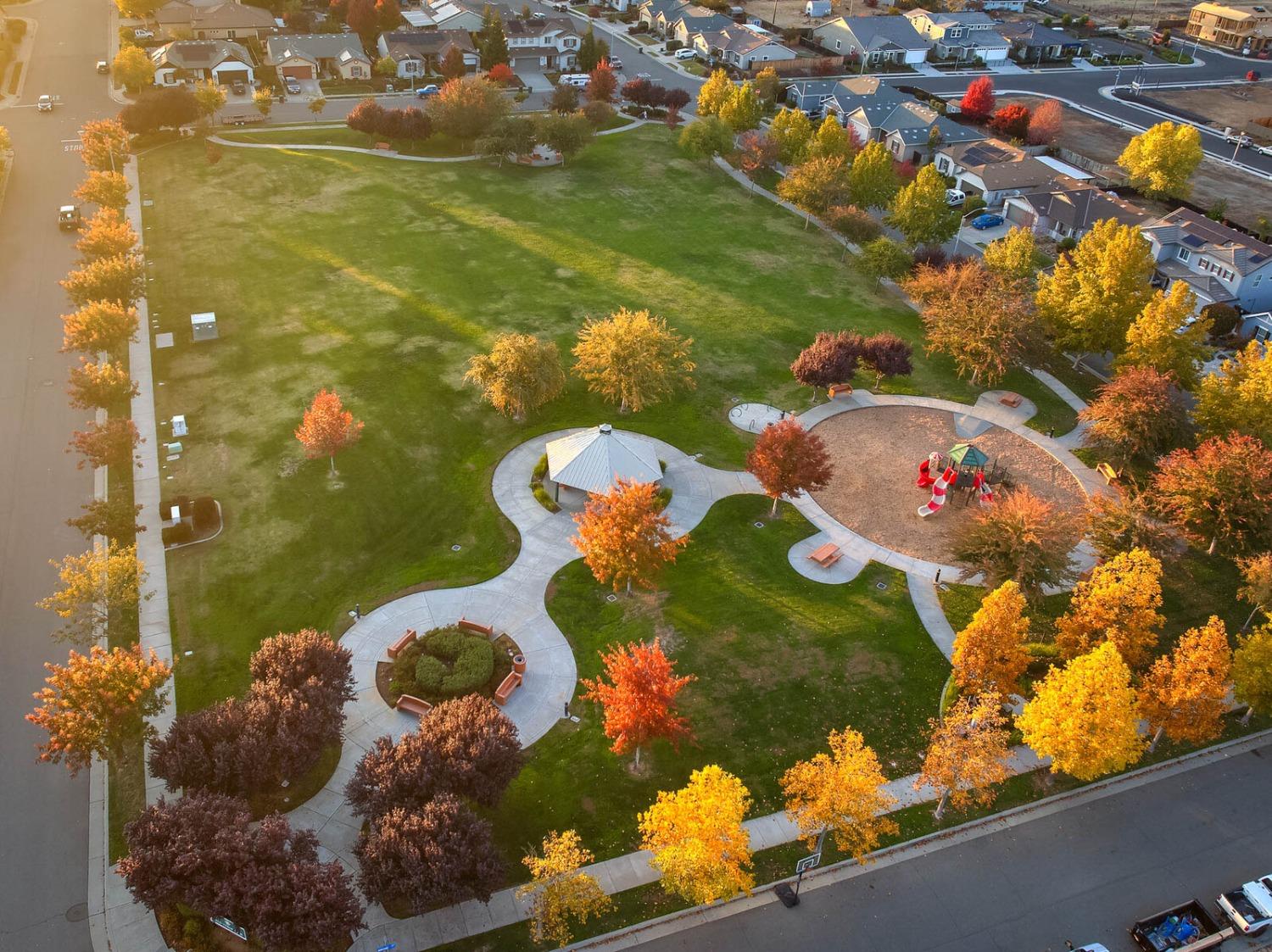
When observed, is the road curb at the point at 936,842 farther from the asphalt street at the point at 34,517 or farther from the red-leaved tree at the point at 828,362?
the red-leaved tree at the point at 828,362

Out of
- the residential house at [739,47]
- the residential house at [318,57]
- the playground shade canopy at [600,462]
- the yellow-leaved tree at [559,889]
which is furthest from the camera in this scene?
the residential house at [739,47]

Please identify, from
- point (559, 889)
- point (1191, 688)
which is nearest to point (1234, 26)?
point (1191, 688)

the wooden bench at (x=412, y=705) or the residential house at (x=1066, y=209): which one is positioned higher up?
the residential house at (x=1066, y=209)

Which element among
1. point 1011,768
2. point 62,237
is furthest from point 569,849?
point 62,237

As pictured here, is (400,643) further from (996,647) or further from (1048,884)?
(1048,884)

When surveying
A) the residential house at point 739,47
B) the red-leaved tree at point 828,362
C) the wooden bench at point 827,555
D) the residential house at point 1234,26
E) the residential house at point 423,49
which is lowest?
the wooden bench at point 827,555

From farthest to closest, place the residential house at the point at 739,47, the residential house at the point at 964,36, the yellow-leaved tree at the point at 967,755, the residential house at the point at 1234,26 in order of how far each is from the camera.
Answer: the residential house at the point at 1234,26
the residential house at the point at 964,36
the residential house at the point at 739,47
the yellow-leaved tree at the point at 967,755

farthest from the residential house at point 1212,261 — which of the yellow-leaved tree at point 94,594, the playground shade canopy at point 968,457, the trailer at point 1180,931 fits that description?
the yellow-leaved tree at point 94,594
